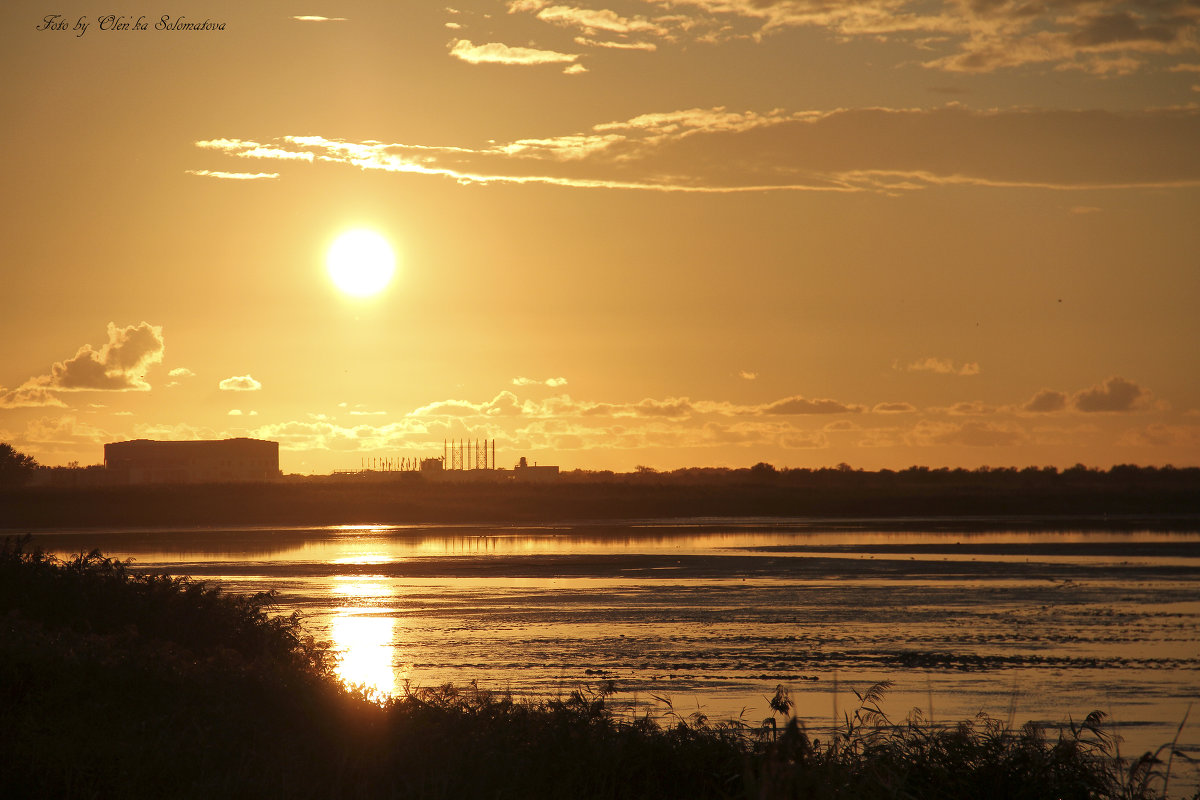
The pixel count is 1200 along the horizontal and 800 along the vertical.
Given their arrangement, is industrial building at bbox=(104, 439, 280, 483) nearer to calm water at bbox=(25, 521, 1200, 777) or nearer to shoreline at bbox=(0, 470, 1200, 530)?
shoreline at bbox=(0, 470, 1200, 530)

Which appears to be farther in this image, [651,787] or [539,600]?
[539,600]

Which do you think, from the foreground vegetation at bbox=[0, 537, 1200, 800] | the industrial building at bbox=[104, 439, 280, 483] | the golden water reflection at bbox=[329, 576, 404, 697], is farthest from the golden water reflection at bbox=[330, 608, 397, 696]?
the industrial building at bbox=[104, 439, 280, 483]

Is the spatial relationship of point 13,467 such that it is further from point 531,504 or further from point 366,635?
point 366,635

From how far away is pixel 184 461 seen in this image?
168000 mm

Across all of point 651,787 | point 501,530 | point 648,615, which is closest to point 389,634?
point 648,615

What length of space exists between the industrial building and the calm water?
377 ft

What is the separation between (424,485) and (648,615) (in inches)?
4071

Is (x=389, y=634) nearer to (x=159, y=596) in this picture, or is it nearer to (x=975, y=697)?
(x=159, y=596)

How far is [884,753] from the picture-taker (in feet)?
37.6

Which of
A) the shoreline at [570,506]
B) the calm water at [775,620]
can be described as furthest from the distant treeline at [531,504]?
the calm water at [775,620]

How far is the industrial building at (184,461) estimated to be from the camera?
6526 inches

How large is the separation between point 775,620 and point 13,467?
512 feet

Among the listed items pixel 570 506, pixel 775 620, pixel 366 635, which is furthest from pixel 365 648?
pixel 570 506

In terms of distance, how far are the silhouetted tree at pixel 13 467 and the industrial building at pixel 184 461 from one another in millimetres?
10023
